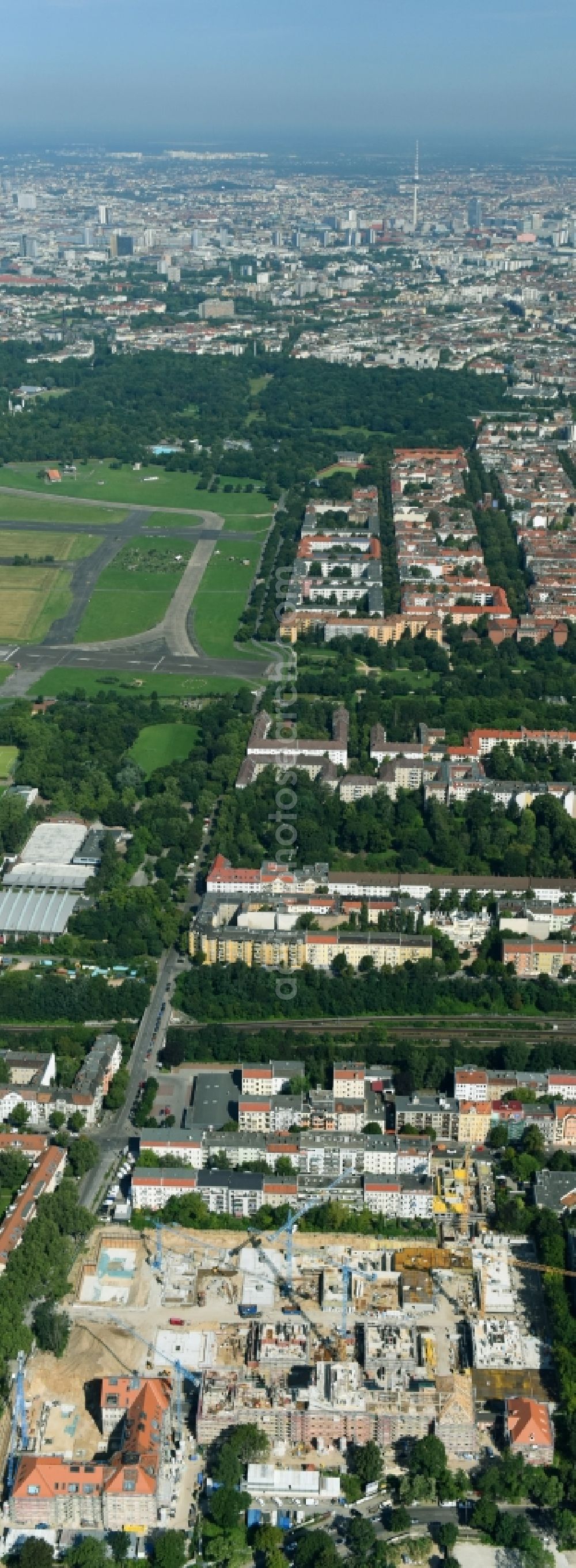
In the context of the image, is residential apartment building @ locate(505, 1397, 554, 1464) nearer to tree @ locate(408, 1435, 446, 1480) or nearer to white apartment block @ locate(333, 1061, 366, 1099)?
tree @ locate(408, 1435, 446, 1480)

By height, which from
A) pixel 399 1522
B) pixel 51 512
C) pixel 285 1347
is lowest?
pixel 399 1522

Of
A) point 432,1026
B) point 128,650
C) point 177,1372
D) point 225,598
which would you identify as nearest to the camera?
point 177,1372

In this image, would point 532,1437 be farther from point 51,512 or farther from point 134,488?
point 134,488

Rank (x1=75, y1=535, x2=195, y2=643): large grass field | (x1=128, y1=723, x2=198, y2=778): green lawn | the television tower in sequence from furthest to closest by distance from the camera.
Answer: the television tower
(x1=75, y1=535, x2=195, y2=643): large grass field
(x1=128, y1=723, x2=198, y2=778): green lawn

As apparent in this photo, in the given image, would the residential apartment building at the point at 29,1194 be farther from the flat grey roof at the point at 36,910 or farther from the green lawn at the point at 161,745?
the green lawn at the point at 161,745

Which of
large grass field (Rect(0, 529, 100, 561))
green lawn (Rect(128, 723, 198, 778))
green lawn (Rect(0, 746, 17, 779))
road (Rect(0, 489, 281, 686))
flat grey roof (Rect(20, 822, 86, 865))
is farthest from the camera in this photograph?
large grass field (Rect(0, 529, 100, 561))

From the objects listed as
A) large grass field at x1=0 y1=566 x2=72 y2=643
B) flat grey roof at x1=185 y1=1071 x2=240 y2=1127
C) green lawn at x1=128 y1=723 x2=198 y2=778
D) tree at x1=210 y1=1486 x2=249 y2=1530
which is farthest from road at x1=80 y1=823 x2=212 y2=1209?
large grass field at x1=0 y1=566 x2=72 y2=643

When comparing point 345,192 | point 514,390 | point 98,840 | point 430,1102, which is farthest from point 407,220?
point 430,1102

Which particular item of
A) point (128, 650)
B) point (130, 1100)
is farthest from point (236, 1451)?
point (128, 650)
